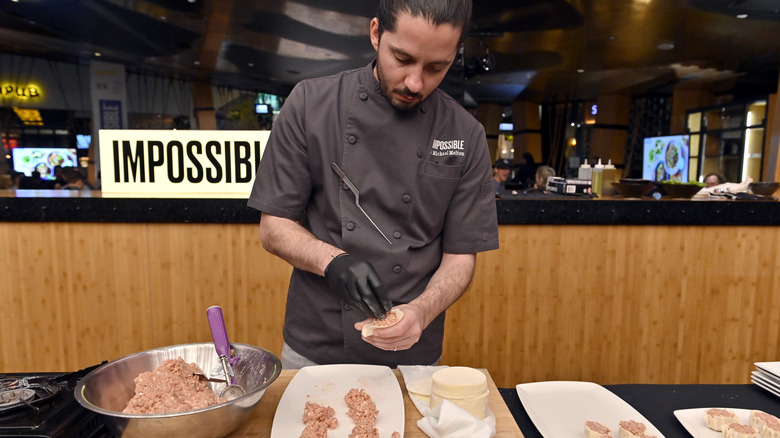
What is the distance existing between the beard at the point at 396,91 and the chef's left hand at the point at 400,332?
0.49 m

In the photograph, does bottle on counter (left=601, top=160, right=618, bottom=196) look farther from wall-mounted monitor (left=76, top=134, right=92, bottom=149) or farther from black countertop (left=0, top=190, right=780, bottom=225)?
wall-mounted monitor (left=76, top=134, right=92, bottom=149)

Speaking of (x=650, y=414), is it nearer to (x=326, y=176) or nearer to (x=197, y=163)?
(x=326, y=176)

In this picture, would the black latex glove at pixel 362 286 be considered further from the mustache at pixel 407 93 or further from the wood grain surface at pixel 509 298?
the wood grain surface at pixel 509 298

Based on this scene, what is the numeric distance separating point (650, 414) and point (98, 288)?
7.82ft

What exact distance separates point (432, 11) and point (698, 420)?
1.04m

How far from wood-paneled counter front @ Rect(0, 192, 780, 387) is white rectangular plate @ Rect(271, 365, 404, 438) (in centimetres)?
135

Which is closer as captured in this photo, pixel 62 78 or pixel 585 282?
pixel 585 282

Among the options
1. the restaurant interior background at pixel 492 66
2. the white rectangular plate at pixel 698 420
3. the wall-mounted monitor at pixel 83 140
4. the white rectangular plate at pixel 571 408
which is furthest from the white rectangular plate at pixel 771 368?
the wall-mounted monitor at pixel 83 140

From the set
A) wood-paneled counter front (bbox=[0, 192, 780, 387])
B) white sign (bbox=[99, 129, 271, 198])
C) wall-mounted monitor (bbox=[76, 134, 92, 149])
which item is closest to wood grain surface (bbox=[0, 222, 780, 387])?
wood-paneled counter front (bbox=[0, 192, 780, 387])

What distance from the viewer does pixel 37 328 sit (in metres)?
2.38

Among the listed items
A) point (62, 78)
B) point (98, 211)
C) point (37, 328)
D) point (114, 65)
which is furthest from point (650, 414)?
point (62, 78)

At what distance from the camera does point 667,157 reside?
10945mm

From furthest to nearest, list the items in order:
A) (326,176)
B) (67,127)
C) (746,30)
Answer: (67,127), (746,30), (326,176)

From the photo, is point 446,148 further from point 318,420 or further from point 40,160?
point 40,160
